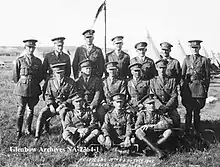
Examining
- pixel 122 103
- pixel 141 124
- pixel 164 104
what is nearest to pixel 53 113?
pixel 122 103

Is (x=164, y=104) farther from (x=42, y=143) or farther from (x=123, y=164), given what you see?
(x=42, y=143)

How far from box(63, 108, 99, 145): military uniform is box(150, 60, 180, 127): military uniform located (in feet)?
4.59

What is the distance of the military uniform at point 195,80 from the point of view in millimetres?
5828

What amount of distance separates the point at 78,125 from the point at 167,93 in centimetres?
190

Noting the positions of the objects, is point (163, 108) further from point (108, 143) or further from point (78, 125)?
point (78, 125)

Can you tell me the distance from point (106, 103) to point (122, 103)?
0.72 metres

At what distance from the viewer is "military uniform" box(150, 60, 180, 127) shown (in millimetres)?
5520

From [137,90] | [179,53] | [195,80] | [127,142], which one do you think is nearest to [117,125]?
[127,142]

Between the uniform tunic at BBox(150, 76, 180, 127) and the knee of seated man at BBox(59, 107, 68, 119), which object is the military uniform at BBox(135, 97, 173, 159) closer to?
the uniform tunic at BBox(150, 76, 180, 127)

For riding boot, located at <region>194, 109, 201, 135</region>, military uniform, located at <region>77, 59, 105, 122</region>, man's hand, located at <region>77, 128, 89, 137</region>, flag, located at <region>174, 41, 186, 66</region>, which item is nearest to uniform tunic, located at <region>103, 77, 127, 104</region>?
military uniform, located at <region>77, 59, 105, 122</region>

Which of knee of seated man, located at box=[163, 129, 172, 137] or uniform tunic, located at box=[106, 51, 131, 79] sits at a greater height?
uniform tunic, located at box=[106, 51, 131, 79]

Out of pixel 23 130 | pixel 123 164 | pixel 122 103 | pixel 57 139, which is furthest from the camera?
pixel 23 130

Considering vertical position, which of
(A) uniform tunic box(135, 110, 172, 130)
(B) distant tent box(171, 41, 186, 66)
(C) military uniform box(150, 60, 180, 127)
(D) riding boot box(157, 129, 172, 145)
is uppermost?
(B) distant tent box(171, 41, 186, 66)

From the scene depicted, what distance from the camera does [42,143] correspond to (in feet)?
18.0
